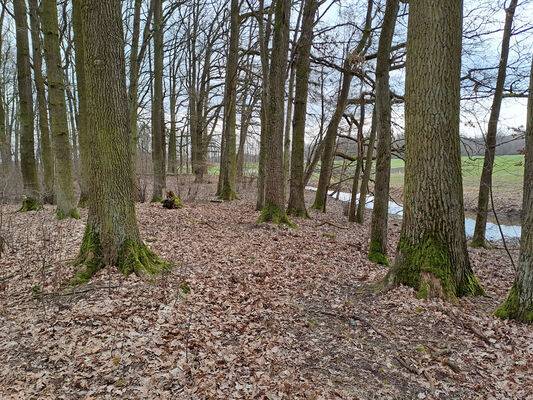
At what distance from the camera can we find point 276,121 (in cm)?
889

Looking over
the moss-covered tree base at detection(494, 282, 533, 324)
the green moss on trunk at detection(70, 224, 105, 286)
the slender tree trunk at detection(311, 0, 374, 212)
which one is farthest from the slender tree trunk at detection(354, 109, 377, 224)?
the green moss on trunk at detection(70, 224, 105, 286)

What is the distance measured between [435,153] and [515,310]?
213cm

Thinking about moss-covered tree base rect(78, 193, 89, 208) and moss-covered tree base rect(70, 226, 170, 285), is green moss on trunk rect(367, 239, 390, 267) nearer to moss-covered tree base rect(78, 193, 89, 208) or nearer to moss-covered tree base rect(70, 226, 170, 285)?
moss-covered tree base rect(70, 226, 170, 285)

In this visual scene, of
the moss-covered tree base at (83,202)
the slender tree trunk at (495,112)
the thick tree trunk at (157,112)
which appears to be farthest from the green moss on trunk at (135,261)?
the slender tree trunk at (495,112)

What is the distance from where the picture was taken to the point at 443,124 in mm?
4254

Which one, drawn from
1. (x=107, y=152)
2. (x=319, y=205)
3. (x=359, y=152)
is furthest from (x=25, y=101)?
(x=319, y=205)

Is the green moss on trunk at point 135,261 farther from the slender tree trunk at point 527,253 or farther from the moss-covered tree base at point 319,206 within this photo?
the moss-covered tree base at point 319,206

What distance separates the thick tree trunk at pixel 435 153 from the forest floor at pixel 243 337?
0.41m

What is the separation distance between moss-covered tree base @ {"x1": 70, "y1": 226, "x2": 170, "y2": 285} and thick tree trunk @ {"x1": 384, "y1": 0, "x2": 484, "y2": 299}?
13.3ft

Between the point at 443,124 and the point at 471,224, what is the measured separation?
13.7 m

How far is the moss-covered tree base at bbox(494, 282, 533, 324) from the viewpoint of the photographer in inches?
140

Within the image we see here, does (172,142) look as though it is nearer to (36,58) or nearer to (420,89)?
(36,58)

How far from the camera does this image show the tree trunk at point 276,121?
345 inches

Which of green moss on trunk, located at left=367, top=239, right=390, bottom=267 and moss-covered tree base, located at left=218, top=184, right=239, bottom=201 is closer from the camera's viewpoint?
green moss on trunk, located at left=367, top=239, right=390, bottom=267
